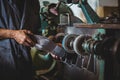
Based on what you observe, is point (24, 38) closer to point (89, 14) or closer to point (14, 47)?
point (14, 47)

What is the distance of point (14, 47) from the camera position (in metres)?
1.30

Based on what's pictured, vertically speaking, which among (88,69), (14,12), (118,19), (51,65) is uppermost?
(14,12)

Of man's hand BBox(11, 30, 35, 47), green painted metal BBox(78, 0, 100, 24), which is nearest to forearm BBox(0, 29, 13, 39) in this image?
man's hand BBox(11, 30, 35, 47)

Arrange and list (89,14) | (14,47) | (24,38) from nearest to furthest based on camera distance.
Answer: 1. (24,38)
2. (14,47)
3. (89,14)

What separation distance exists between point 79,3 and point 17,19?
747mm

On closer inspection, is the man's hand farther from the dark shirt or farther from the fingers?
the dark shirt

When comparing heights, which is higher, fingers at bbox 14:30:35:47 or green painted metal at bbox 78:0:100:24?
green painted metal at bbox 78:0:100:24

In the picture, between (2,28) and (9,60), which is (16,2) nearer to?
(2,28)

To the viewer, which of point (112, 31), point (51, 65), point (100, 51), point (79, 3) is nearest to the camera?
point (100, 51)

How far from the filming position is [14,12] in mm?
1312

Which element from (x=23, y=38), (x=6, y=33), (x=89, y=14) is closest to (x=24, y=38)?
(x=23, y=38)

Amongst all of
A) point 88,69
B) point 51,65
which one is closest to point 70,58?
point 88,69

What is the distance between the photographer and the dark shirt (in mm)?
1279

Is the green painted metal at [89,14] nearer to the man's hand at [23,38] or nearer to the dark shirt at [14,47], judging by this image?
the dark shirt at [14,47]
